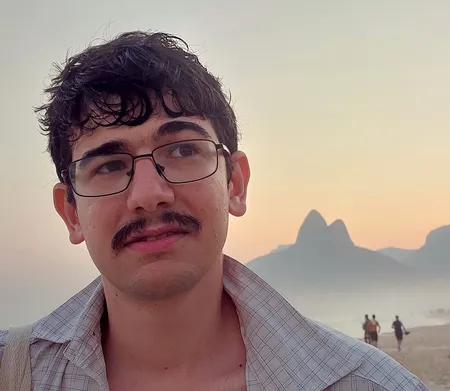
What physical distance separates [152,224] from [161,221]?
0.10 ft

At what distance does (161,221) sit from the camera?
5.89ft

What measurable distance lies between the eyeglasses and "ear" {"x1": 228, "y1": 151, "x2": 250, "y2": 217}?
0.26m

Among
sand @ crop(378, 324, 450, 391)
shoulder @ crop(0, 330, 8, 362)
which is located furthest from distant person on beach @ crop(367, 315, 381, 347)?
shoulder @ crop(0, 330, 8, 362)

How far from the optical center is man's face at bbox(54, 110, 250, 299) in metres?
1.80

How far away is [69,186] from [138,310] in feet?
1.78

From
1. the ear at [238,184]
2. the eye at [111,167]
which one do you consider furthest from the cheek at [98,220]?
the ear at [238,184]

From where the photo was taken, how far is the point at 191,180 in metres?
1.88

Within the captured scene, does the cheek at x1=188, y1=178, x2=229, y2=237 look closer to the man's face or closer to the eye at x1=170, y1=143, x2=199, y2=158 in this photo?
the man's face

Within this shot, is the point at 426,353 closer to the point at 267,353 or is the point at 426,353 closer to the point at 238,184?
the point at 238,184

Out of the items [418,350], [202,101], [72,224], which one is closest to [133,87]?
[202,101]

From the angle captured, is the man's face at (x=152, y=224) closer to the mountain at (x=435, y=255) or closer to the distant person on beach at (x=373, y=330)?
the distant person on beach at (x=373, y=330)

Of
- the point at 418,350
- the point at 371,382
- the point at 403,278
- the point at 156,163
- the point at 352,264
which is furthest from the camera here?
the point at 352,264

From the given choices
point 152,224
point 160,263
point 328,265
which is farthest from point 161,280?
point 328,265

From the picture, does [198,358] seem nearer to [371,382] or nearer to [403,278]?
[371,382]
